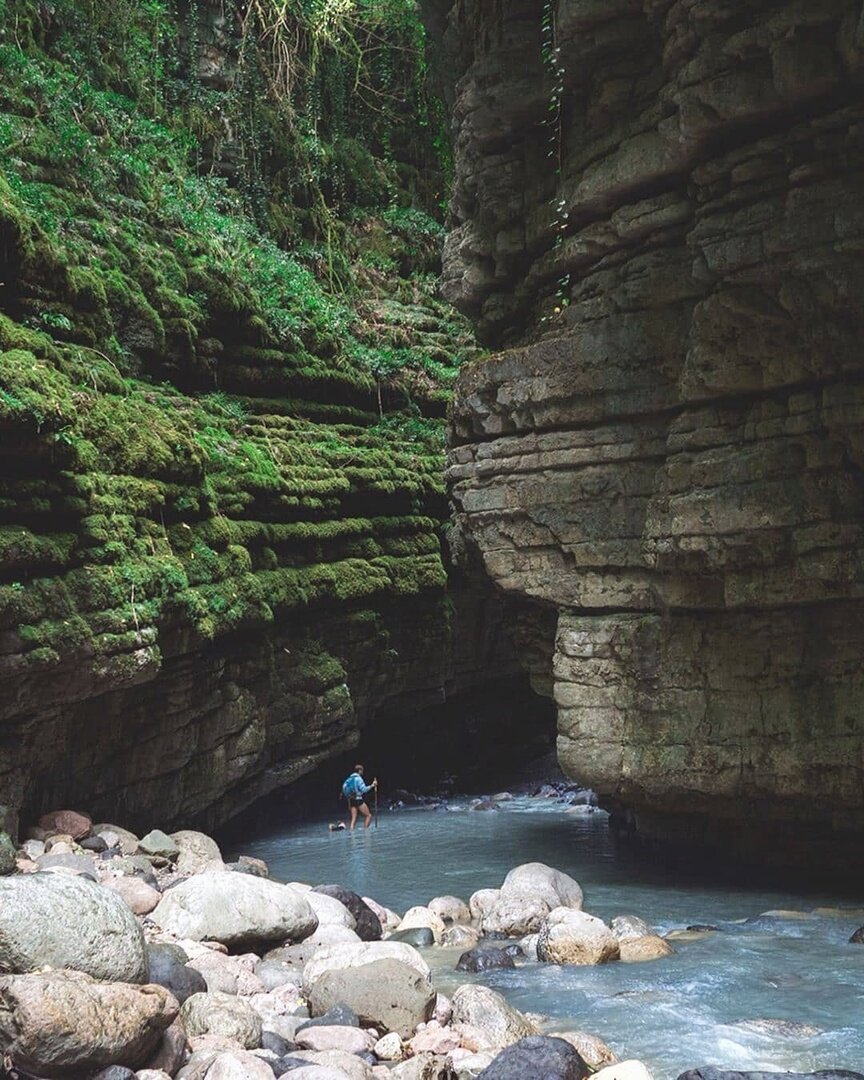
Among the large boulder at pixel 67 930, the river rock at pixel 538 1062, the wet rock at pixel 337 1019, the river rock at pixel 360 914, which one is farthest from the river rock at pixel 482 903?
the large boulder at pixel 67 930

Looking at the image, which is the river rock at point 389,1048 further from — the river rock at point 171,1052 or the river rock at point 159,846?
the river rock at point 159,846

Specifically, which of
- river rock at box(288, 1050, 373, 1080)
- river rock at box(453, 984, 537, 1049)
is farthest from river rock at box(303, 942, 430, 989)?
river rock at box(288, 1050, 373, 1080)

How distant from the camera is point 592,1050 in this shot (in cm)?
634

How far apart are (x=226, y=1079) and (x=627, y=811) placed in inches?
397

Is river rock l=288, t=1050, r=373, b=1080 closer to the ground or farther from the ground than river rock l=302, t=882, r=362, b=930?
farther from the ground

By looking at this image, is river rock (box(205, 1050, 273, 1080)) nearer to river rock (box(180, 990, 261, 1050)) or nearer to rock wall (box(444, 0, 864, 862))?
river rock (box(180, 990, 261, 1050))

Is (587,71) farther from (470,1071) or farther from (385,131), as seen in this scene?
(385,131)

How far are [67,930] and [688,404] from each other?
8.28m

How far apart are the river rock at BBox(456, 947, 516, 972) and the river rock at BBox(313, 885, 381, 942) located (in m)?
1.05

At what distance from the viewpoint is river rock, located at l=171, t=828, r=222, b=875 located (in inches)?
415

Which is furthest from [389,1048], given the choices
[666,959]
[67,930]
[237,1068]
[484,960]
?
[666,959]

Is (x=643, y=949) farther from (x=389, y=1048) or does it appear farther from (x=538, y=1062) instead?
(x=538, y=1062)

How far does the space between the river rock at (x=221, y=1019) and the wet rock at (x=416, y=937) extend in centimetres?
337

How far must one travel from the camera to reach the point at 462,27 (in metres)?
14.4
